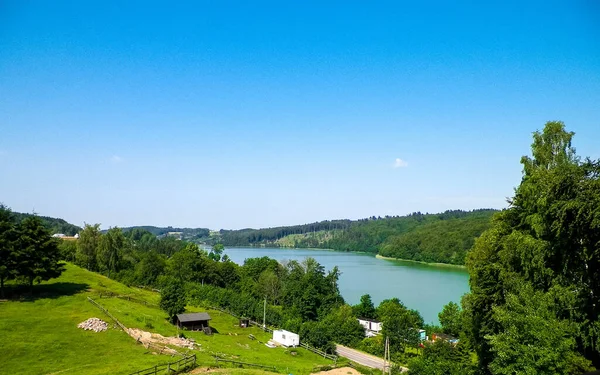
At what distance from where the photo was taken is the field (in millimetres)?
25266

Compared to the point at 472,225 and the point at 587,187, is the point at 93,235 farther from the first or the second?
the point at 472,225

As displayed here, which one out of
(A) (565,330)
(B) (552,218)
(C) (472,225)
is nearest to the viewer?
(A) (565,330)

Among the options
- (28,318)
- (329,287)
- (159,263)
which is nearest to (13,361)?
(28,318)

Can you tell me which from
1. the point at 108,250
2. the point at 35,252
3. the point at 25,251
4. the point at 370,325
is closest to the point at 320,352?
the point at 370,325

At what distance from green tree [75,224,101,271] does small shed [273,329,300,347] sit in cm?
4357

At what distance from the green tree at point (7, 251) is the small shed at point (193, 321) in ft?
55.2

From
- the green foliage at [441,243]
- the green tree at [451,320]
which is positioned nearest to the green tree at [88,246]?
the green tree at [451,320]

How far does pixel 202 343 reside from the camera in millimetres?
35875

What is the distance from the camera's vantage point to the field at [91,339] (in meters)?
25.3

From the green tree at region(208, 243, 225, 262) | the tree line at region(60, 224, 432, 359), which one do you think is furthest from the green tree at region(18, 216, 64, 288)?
the green tree at region(208, 243, 225, 262)

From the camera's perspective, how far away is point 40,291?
41875 mm

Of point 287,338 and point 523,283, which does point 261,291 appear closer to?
point 287,338

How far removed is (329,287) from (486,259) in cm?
4875

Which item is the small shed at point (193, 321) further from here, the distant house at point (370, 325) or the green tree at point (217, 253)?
the green tree at point (217, 253)
